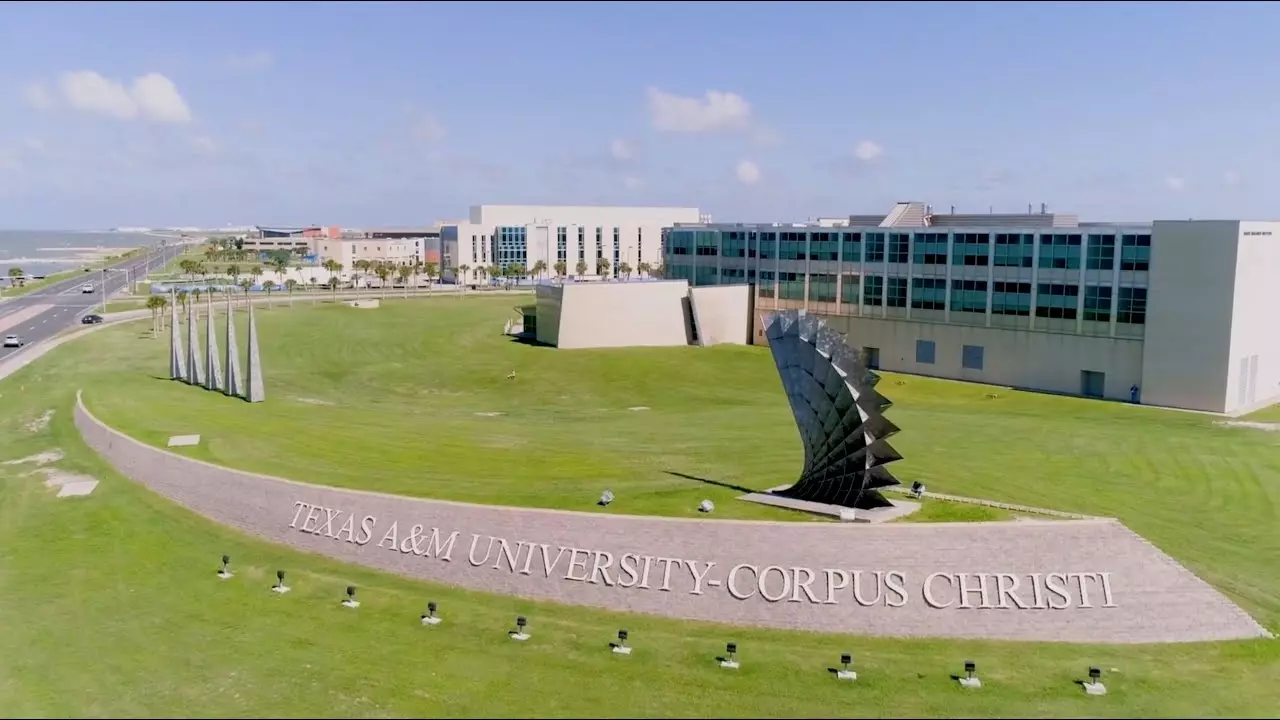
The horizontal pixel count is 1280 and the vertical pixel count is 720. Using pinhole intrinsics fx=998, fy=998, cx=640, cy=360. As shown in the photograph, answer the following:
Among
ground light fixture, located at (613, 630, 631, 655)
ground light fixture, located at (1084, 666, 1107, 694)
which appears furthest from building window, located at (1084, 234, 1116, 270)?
ground light fixture, located at (613, 630, 631, 655)

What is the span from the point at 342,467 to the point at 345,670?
53.2 ft

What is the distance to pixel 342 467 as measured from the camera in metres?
44.7

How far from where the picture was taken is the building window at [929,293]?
8175cm

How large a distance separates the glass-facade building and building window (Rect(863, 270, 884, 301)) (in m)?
0.10

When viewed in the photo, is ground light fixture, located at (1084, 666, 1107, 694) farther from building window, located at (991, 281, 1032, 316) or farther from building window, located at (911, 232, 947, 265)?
building window, located at (911, 232, 947, 265)

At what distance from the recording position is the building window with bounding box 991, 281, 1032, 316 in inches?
3004

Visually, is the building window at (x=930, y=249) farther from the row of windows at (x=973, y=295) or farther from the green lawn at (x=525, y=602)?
the green lawn at (x=525, y=602)

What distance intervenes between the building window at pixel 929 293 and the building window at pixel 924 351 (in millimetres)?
2931

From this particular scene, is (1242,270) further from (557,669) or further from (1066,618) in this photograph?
(557,669)

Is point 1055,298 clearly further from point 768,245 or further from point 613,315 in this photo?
point 613,315

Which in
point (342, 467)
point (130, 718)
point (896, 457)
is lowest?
point (130, 718)

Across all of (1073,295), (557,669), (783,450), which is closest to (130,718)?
(557,669)

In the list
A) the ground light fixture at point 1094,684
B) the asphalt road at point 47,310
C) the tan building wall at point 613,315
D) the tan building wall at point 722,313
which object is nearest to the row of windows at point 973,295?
the tan building wall at point 722,313

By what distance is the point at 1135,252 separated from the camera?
6944 cm
